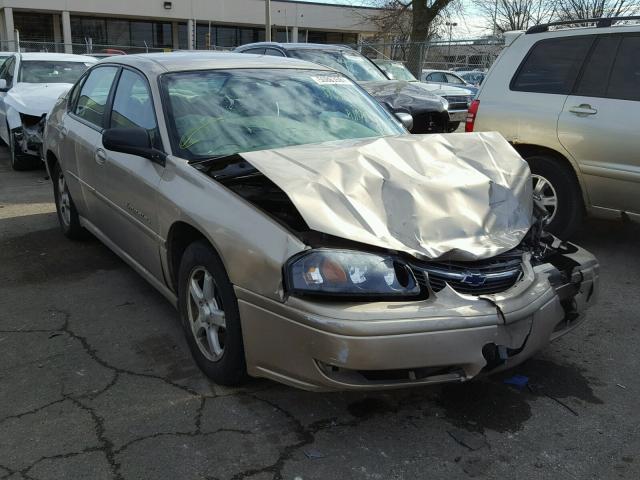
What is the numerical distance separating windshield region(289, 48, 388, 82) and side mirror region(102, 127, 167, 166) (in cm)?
692

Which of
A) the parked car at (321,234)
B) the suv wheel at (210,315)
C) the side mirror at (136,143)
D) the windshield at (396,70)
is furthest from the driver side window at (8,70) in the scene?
the suv wheel at (210,315)

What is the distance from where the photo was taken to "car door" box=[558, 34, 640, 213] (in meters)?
4.83

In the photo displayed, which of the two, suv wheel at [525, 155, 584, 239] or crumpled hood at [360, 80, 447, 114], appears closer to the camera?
suv wheel at [525, 155, 584, 239]

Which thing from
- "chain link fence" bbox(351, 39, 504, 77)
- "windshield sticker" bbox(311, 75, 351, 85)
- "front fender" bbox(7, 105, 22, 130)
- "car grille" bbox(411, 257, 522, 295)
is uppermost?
"chain link fence" bbox(351, 39, 504, 77)

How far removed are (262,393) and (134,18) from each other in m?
42.5

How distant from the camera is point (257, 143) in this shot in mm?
3561

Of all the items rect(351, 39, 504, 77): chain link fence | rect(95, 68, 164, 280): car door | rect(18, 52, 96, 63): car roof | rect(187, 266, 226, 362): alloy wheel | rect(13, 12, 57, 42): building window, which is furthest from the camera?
rect(13, 12, 57, 42): building window

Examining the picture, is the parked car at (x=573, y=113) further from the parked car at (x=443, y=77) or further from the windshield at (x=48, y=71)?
the parked car at (x=443, y=77)

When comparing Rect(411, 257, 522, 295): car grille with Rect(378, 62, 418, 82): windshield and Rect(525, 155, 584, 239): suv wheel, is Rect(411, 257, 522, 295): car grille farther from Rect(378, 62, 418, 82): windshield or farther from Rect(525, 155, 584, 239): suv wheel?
Rect(378, 62, 418, 82): windshield

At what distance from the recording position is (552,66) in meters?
5.47

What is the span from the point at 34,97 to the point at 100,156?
5732mm

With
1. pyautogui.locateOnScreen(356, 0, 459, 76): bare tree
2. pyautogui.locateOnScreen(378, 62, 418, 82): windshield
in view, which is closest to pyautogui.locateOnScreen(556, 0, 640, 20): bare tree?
pyautogui.locateOnScreen(356, 0, 459, 76): bare tree

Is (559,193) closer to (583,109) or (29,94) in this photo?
(583,109)

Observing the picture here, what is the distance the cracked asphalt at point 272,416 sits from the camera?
251cm
